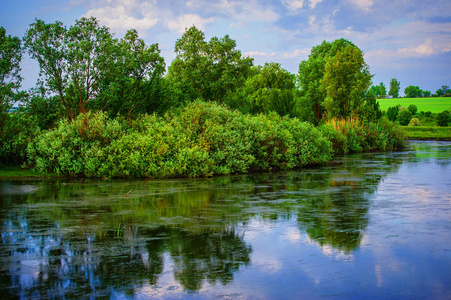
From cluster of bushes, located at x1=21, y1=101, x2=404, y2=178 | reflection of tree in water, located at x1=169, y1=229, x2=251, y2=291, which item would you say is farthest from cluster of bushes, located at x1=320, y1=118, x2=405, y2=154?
reflection of tree in water, located at x1=169, y1=229, x2=251, y2=291

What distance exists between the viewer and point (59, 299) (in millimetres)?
6578

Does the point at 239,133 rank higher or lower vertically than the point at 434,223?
higher

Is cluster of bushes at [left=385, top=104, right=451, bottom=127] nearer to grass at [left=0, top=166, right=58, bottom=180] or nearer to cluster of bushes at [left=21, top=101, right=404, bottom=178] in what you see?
cluster of bushes at [left=21, top=101, right=404, bottom=178]

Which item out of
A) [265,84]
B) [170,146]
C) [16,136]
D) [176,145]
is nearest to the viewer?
[176,145]

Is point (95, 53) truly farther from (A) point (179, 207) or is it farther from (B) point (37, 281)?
(B) point (37, 281)

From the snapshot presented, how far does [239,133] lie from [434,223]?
13105mm

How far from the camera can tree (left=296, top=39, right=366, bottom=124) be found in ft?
241

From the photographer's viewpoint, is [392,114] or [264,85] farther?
[392,114]

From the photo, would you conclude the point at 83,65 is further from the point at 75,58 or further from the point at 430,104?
the point at 430,104

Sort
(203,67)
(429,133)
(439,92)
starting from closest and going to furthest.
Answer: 1. (203,67)
2. (429,133)
3. (439,92)

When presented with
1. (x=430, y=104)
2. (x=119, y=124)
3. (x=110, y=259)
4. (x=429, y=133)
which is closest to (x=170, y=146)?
(x=119, y=124)

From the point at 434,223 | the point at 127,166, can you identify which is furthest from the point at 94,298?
the point at 127,166

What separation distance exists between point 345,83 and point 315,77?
53.7ft

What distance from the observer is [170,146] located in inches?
858
